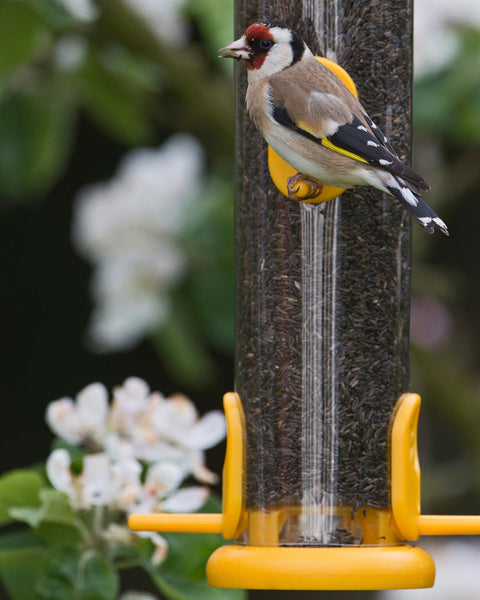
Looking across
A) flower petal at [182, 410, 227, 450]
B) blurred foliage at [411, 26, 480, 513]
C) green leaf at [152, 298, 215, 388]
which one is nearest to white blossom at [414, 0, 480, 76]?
blurred foliage at [411, 26, 480, 513]

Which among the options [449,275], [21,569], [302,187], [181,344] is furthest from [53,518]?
[449,275]

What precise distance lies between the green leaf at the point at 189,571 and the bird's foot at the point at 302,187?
61 centimetres

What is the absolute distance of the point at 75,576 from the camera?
1904mm

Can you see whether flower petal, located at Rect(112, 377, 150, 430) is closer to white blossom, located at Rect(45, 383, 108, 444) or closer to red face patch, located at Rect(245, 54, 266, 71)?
white blossom, located at Rect(45, 383, 108, 444)

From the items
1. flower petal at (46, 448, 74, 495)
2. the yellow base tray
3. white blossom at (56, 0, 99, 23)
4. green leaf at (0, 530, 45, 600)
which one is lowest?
green leaf at (0, 530, 45, 600)

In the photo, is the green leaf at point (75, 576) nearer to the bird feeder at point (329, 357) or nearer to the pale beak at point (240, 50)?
the bird feeder at point (329, 357)

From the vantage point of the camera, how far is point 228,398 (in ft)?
6.92

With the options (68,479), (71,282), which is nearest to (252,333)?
(68,479)

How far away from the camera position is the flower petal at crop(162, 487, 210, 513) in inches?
80.0

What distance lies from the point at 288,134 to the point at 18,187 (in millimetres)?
2022

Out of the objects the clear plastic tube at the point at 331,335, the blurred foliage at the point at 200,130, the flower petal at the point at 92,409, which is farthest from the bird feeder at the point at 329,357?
→ the blurred foliage at the point at 200,130

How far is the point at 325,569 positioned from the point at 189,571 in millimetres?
324

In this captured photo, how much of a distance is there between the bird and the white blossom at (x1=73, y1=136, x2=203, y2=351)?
196 centimetres

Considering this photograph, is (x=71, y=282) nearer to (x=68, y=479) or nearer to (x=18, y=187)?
(x=18, y=187)
